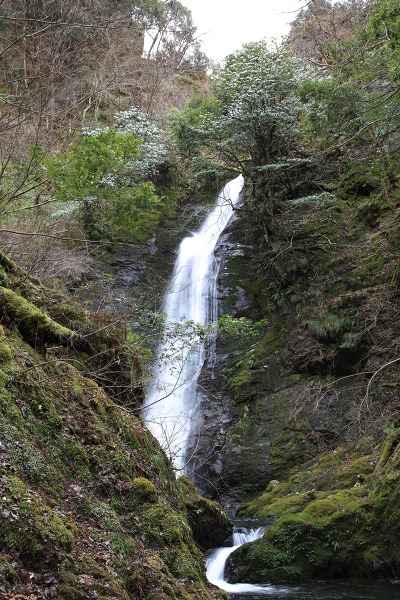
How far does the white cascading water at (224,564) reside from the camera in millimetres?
7965

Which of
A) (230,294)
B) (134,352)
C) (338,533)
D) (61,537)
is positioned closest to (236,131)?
(230,294)

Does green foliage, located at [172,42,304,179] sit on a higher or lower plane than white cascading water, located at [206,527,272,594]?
higher

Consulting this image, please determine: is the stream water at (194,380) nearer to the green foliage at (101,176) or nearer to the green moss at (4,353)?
the green moss at (4,353)

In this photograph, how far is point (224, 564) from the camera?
875cm

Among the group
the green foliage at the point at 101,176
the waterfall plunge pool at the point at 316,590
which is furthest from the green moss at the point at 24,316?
the green foliage at the point at 101,176

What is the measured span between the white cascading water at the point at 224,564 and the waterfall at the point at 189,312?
133 inches

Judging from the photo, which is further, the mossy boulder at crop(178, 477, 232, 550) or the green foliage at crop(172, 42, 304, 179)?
the green foliage at crop(172, 42, 304, 179)

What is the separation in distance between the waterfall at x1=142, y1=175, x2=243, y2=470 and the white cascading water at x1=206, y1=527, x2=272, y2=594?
3389 millimetres

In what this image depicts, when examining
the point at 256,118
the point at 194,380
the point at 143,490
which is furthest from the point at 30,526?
the point at 256,118

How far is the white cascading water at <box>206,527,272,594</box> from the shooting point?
796 cm

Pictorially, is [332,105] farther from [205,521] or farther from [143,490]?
[143,490]

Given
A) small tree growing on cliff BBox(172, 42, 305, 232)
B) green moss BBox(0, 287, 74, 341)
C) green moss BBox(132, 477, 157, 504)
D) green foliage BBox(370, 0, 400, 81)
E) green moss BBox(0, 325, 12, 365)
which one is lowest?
green moss BBox(132, 477, 157, 504)

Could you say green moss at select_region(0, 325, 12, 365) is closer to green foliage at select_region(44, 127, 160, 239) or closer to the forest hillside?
the forest hillside

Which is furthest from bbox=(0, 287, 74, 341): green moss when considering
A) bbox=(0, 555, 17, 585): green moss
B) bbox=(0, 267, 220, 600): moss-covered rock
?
bbox=(0, 555, 17, 585): green moss
